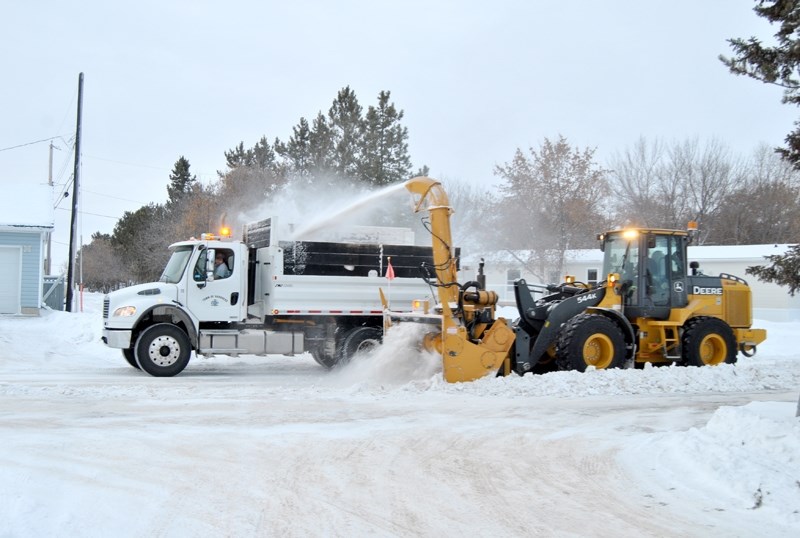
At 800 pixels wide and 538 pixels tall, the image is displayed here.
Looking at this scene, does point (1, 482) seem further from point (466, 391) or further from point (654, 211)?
point (654, 211)

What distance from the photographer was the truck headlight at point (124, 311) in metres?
13.6

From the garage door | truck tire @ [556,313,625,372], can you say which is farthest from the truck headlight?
the garage door

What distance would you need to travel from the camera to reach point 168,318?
46.1 ft

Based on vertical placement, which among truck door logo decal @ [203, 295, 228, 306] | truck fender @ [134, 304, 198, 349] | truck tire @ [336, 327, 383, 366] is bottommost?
truck tire @ [336, 327, 383, 366]

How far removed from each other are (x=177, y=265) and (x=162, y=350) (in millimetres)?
1687

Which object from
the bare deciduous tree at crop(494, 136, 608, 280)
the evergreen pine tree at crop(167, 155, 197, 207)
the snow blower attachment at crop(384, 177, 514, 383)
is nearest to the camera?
the snow blower attachment at crop(384, 177, 514, 383)

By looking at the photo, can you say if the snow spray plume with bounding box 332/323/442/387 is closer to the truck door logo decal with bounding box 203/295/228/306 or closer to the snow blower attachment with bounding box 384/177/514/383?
the snow blower attachment with bounding box 384/177/514/383

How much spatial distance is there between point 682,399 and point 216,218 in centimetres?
3165

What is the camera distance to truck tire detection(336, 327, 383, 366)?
1437cm

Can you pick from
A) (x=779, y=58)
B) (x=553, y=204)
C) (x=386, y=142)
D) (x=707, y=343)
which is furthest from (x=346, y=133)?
(x=779, y=58)

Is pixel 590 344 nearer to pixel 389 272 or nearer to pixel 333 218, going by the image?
pixel 389 272

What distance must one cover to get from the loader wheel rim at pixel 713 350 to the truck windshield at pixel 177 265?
378 inches

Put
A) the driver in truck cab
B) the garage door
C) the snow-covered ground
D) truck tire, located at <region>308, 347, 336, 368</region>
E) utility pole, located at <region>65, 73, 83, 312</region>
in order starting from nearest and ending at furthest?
the snow-covered ground, the driver in truck cab, truck tire, located at <region>308, 347, 336, 368</region>, the garage door, utility pole, located at <region>65, 73, 83, 312</region>

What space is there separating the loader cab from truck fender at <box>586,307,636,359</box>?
1.89 ft
